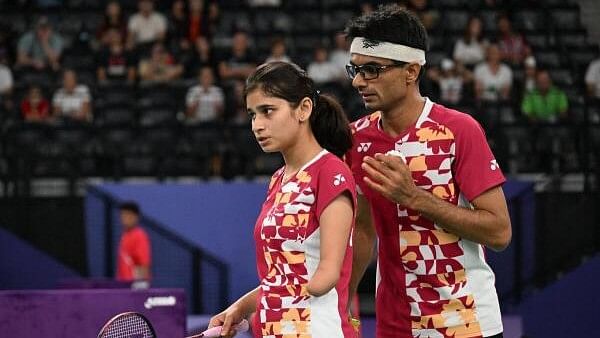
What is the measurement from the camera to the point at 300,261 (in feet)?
11.7

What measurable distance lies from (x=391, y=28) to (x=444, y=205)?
24.7 inches

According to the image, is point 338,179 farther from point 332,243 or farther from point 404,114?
point 404,114

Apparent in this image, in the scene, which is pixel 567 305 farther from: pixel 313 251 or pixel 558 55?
pixel 313 251

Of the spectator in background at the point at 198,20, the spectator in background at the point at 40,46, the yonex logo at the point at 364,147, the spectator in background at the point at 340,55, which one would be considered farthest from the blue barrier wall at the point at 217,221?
the yonex logo at the point at 364,147

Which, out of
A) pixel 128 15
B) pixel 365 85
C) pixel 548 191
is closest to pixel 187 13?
pixel 128 15

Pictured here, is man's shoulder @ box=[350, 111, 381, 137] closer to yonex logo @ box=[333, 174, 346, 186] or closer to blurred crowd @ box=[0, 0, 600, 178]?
yonex logo @ box=[333, 174, 346, 186]

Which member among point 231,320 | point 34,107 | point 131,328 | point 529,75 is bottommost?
point 131,328

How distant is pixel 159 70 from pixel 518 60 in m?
4.24

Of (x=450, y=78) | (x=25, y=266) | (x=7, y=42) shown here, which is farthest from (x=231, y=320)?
(x=7, y=42)

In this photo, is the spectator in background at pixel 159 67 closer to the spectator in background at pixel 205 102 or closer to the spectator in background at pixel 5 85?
the spectator in background at pixel 205 102

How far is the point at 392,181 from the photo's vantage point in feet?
12.5

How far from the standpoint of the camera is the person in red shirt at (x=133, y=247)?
11867 millimetres

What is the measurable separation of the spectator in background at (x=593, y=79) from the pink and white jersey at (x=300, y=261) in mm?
10261

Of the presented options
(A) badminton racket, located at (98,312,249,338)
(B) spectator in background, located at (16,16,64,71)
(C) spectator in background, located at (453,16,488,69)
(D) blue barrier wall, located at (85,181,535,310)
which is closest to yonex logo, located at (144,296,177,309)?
(A) badminton racket, located at (98,312,249,338)
